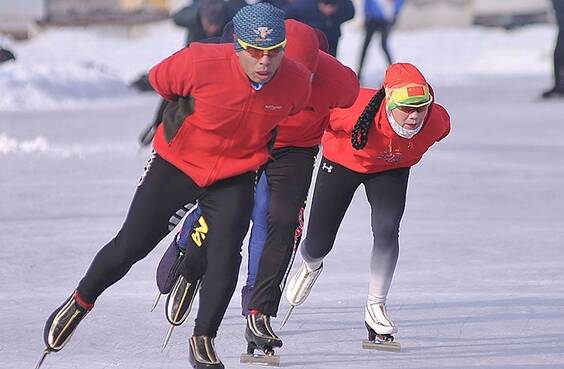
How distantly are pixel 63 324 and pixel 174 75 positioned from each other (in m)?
0.98

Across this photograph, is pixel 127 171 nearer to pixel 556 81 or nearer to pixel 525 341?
pixel 525 341

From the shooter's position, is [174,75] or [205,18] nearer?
[174,75]

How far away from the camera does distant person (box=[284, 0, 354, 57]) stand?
37.9 ft

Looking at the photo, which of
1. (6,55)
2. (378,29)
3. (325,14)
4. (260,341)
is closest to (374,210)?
(260,341)

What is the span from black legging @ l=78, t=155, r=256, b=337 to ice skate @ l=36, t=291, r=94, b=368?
13 centimetres

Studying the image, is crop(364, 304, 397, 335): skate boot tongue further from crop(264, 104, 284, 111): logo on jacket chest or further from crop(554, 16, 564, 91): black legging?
crop(554, 16, 564, 91): black legging

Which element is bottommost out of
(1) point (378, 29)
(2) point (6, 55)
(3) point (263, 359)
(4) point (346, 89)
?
(1) point (378, 29)

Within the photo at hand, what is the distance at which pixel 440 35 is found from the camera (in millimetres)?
31938

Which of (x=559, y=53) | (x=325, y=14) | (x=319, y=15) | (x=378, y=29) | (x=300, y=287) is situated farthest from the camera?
(x=378, y=29)

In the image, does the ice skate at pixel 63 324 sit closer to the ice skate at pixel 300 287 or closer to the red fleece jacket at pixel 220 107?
the red fleece jacket at pixel 220 107

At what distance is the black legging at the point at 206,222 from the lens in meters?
5.50

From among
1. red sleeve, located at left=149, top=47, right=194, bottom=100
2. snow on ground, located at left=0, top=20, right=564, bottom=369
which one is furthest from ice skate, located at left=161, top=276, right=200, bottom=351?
red sleeve, located at left=149, top=47, right=194, bottom=100

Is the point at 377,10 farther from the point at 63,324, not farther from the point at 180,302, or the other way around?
the point at 63,324

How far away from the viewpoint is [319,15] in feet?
38.8
